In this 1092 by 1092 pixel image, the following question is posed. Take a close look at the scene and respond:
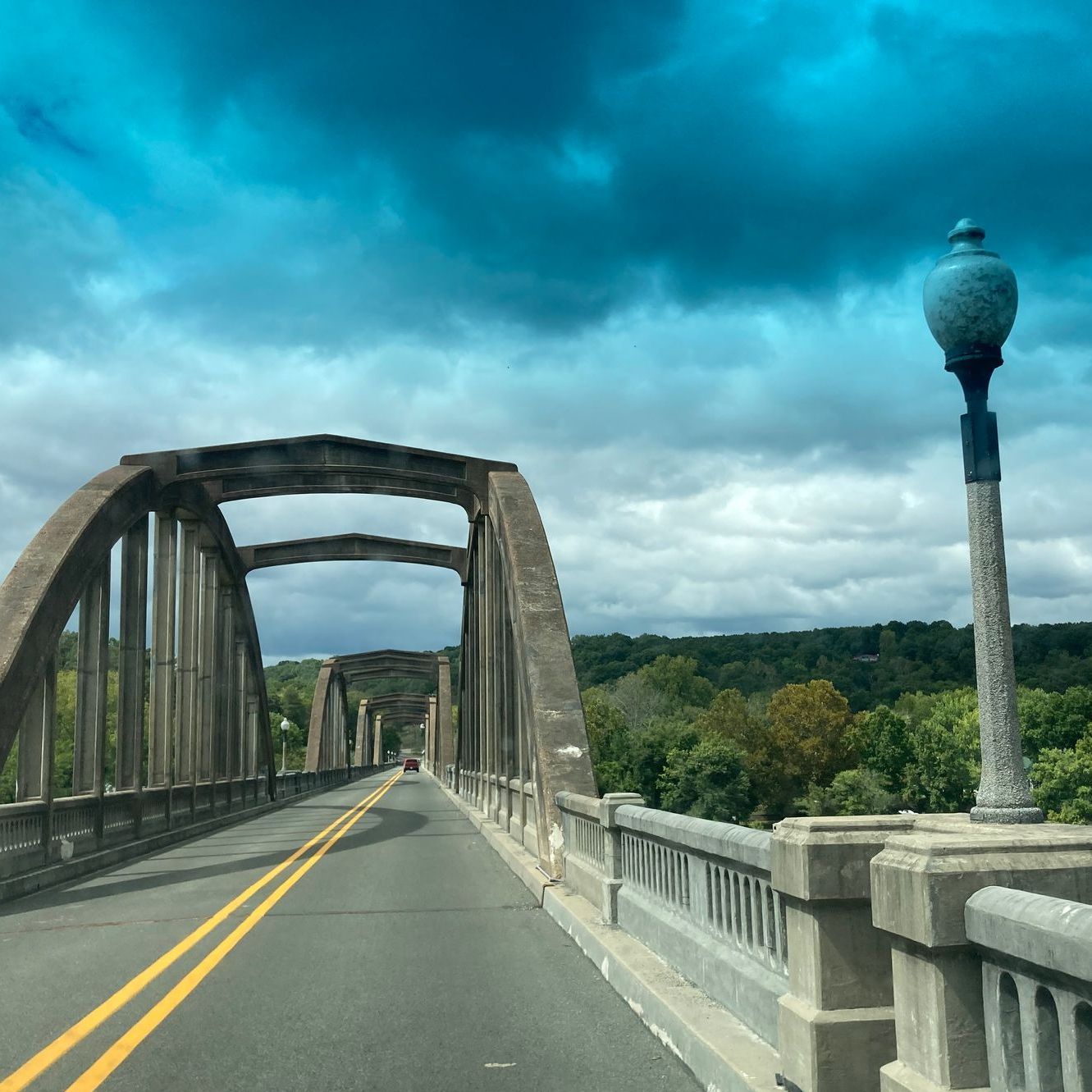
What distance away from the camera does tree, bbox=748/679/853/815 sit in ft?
340

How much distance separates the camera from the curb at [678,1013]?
4.84 metres

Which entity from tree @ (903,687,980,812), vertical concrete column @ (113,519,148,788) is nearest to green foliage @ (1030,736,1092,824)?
tree @ (903,687,980,812)

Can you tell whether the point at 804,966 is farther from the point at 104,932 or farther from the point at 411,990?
the point at 104,932

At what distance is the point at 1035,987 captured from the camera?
3035 millimetres

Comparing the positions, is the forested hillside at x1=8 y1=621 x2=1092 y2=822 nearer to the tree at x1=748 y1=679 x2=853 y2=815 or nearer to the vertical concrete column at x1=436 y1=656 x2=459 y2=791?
the tree at x1=748 y1=679 x2=853 y2=815

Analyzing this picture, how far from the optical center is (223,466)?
2291cm

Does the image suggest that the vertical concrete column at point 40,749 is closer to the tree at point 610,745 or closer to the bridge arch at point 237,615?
the bridge arch at point 237,615

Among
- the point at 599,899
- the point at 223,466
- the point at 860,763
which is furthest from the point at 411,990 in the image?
the point at 860,763

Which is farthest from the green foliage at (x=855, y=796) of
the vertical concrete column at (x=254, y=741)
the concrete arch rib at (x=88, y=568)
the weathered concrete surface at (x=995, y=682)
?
the weathered concrete surface at (x=995, y=682)

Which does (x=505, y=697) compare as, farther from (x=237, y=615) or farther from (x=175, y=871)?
(x=237, y=615)

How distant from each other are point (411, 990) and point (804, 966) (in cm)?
401

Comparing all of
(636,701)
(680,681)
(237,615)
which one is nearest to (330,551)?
(237,615)

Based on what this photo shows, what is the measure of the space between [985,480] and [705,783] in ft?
292

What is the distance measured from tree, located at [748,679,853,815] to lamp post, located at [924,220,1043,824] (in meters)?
101
